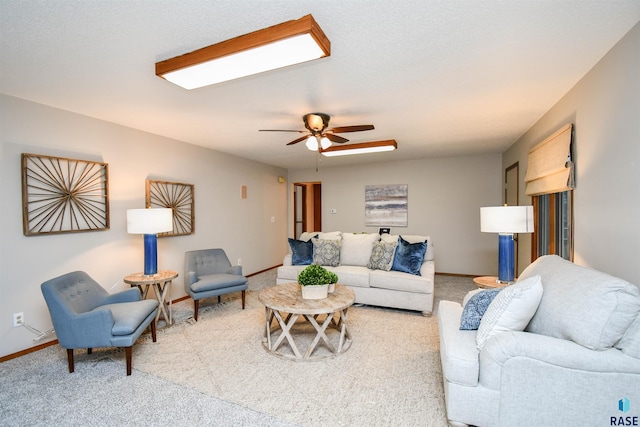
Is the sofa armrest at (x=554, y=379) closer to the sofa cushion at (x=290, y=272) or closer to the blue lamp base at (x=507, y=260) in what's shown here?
the blue lamp base at (x=507, y=260)

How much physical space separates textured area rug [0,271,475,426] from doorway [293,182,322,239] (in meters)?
4.51

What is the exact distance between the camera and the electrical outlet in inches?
105

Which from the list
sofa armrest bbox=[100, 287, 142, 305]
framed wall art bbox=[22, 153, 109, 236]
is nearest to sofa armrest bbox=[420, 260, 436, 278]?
sofa armrest bbox=[100, 287, 142, 305]

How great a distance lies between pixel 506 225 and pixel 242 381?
2.71 meters

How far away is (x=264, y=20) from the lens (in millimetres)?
1630

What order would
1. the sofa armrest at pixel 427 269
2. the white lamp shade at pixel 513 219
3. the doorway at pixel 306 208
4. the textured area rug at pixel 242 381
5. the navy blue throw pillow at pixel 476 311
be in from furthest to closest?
the doorway at pixel 306 208
the sofa armrest at pixel 427 269
the white lamp shade at pixel 513 219
the navy blue throw pillow at pixel 476 311
the textured area rug at pixel 242 381

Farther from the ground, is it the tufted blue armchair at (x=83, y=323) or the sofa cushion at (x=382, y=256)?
the sofa cushion at (x=382, y=256)

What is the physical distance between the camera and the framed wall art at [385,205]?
6.07 metres

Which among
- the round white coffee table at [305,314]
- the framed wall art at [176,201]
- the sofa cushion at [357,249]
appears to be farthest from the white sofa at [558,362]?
the framed wall art at [176,201]

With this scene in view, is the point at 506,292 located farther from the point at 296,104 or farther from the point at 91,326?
the point at 91,326

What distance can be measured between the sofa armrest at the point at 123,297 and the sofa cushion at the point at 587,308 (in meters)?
3.28

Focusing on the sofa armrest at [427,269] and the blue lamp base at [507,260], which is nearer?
the blue lamp base at [507,260]

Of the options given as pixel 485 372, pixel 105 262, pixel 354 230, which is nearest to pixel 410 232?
pixel 354 230

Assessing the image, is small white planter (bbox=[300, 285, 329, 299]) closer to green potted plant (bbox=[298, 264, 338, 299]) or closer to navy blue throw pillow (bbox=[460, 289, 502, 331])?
green potted plant (bbox=[298, 264, 338, 299])
